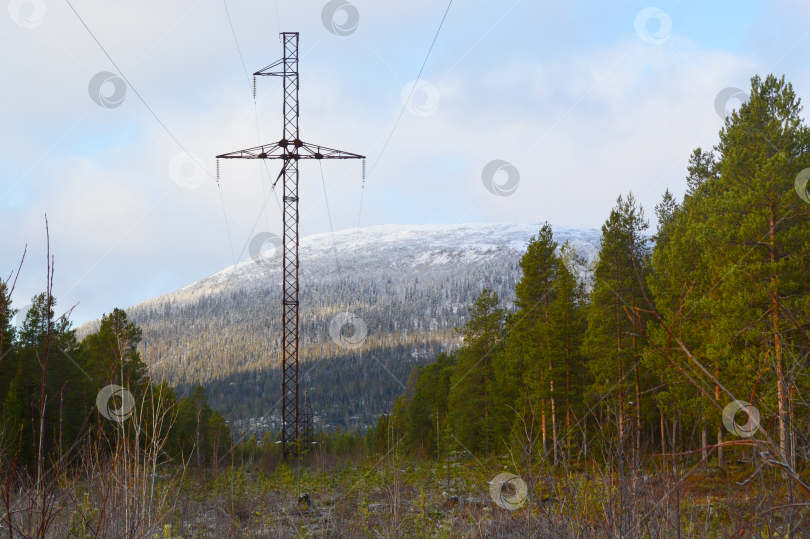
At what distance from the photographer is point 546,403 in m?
23.8

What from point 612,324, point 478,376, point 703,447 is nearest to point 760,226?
point 612,324

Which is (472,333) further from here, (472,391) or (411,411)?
(411,411)

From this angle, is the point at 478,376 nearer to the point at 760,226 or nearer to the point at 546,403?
the point at 546,403

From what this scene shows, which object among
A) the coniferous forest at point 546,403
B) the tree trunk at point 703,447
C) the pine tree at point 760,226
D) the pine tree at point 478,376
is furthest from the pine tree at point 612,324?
the pine tree at point 478,376

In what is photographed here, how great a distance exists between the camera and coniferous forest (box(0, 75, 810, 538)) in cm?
465

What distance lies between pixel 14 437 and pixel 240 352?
124 m

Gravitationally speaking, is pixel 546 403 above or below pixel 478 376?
below

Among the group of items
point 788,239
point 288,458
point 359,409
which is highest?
point 788,239

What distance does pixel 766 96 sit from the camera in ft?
53.1

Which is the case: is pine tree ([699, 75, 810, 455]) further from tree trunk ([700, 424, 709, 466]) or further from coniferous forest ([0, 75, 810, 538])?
tree trunk ([700, 424, 709, 466])

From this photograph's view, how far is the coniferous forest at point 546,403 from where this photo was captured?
4652 millimetres

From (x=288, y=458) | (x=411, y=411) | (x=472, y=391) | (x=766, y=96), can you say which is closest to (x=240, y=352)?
(x=411, y=411)

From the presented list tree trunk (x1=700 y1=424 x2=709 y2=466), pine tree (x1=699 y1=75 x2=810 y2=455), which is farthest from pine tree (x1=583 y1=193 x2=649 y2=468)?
pine tree (x1=699 y1=75 x2=810 y2=455)

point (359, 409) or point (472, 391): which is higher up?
point (472, 391)
